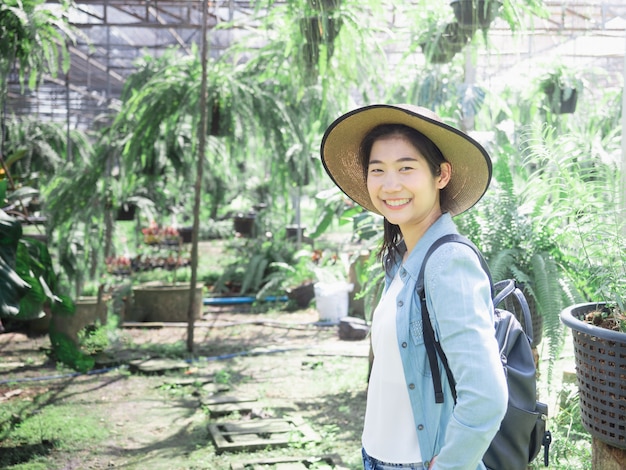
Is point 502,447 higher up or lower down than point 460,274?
lower down

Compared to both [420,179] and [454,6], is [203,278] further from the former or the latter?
[420,179]

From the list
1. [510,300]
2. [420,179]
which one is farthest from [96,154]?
[420,179]

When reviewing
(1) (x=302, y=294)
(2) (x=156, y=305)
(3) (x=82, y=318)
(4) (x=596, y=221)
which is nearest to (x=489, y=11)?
(4) (x=596, y=221)

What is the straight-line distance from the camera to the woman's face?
123 centimetres

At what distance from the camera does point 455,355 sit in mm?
1048

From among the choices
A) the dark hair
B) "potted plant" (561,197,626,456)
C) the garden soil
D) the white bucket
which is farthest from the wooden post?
the white bucket

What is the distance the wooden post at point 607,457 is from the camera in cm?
171

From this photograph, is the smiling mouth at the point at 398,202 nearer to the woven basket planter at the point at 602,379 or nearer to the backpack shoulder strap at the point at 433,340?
the backpack shoulder strap at the point at 433,340

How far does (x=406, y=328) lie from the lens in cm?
115

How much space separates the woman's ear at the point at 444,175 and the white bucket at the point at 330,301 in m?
4.75

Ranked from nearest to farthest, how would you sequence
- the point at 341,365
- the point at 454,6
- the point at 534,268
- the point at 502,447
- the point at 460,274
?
the point at 460,274, the point at 502,447, the point at 534,268, the point at 454,6, the point at 341,365

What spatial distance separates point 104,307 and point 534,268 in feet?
11.4

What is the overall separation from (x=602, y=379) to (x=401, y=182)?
0.78 meters

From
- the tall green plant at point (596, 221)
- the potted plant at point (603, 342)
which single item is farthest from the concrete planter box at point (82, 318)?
the potted plant at point (603, 342)
